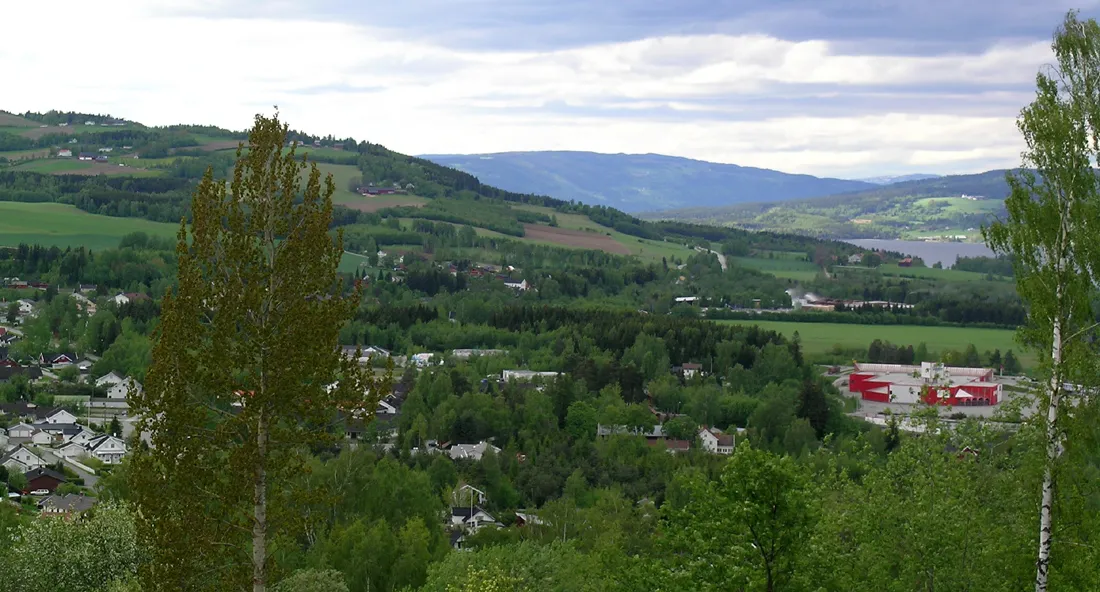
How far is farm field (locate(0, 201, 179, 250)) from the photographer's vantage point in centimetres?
11794

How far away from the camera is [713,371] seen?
7881 cm

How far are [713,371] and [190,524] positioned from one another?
216 feet

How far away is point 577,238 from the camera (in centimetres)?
15375

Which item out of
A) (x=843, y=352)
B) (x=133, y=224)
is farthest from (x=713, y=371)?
(x=133, y=224)

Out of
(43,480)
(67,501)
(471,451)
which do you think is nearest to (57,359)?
(43,480)

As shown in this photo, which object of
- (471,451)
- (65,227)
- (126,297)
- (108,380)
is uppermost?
(65,227)

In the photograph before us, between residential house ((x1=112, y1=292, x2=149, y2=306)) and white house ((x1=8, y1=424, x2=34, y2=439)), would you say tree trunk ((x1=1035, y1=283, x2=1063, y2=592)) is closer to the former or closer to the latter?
white house ((x1=8, y1=424, x2=34, y2=439))

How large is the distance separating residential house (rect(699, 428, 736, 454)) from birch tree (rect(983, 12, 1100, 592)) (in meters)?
41.2

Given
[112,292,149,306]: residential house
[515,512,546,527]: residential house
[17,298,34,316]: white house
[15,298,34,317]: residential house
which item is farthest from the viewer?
[17,298,34,316]: white house

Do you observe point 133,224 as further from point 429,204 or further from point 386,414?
point 386,414

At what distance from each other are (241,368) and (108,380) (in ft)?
201

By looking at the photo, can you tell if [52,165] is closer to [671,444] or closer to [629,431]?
[629,431]

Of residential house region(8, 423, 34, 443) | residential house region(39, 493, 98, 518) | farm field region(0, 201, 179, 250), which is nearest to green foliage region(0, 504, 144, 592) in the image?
residential house region(39, 493, 98, 518)

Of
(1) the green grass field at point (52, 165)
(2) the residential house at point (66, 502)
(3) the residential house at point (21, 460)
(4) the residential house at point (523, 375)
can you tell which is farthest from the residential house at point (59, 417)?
(1) the green grass field at point (52, 165)
